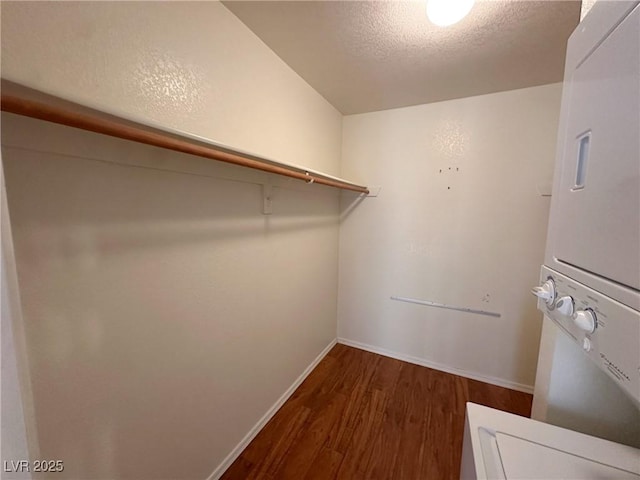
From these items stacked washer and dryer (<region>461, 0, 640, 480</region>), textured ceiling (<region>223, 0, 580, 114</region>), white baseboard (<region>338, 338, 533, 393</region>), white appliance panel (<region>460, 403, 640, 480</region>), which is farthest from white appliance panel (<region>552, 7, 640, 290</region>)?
white baseboard (<region>338, 338, 533, 393</region>)

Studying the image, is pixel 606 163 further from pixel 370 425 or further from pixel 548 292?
pixel 370 425

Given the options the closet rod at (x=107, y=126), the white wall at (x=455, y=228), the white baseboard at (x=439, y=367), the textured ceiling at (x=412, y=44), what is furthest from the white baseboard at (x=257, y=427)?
the textured ceiling at (x=412, y=44)

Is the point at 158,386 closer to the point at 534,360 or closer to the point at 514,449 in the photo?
the point at 514,449

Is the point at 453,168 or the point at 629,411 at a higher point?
the point at 453,168

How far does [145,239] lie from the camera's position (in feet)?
3.09

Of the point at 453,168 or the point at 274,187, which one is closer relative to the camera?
the point at 274,187

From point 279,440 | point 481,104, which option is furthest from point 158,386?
point 481,104

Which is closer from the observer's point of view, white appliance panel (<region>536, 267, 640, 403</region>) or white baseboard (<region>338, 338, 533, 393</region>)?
white appliance panel (<region>536, 267, 640, 403</region>)

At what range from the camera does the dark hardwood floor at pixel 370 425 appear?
4.58 feet

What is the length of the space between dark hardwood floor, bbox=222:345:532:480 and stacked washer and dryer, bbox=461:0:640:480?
830mm

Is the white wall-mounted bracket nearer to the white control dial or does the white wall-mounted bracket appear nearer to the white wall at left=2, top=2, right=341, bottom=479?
the white wall at left=2, top=2, right=341, bottom=479

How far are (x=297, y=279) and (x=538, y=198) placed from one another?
6.13ft

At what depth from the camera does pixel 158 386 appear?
3.38 feet

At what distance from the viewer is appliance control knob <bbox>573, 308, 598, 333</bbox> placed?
48cm
